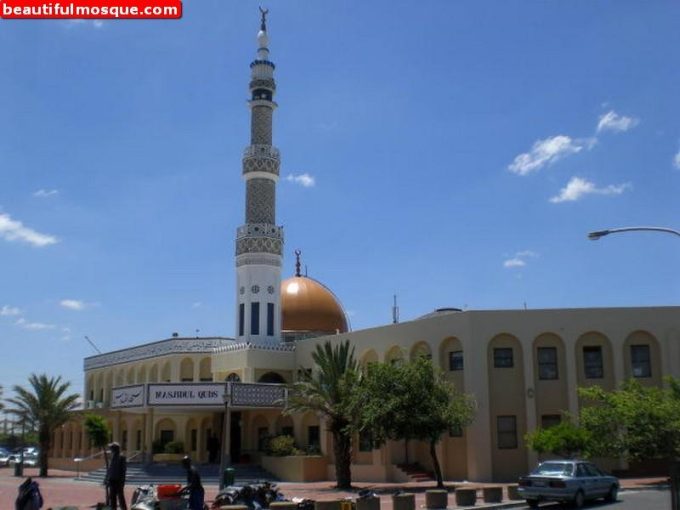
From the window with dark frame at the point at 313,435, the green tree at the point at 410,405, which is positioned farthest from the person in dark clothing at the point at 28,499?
the window with dark frame at the point at 313,435

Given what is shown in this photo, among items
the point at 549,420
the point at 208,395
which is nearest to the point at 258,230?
the point at 208,395

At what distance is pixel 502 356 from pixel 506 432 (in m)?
3.23

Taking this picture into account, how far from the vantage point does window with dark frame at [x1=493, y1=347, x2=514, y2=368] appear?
112 feet

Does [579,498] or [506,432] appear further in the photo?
[506,432]

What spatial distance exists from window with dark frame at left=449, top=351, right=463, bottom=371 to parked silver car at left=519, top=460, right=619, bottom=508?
11763mm

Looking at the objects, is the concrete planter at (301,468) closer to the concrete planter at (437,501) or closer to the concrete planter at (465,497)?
the concrete planter at (465,497)

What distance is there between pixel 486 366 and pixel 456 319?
2.41 m

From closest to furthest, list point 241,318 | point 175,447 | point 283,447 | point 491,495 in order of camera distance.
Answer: point 491,495, point 283,447, point 175,447, point 241,318

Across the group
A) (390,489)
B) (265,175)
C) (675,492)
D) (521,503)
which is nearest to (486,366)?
(390,489)

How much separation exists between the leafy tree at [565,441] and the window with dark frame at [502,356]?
185 inches

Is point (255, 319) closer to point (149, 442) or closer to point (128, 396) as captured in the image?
point (128, 396)

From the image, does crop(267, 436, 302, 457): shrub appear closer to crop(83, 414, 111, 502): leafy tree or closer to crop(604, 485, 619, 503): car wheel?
crop(83, 414, 111, 502): leafy tree

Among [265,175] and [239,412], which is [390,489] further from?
[265,175]

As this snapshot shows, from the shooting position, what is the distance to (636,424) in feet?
89.1
